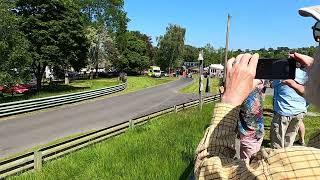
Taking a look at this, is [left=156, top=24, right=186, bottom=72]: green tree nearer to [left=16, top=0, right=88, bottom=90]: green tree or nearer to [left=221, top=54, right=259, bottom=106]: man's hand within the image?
[left=16, top=0, right=88, bottom=90]: green tree

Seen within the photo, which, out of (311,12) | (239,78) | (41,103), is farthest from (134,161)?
(41,103)

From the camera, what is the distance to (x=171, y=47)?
4653 inches

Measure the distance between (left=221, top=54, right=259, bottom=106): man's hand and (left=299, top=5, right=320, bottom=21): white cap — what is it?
36 centimetres

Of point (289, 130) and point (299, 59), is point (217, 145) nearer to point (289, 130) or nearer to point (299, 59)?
point (299, 59)

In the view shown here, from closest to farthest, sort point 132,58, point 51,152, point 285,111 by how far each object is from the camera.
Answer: point 285,111, point 51,152, point 132,58

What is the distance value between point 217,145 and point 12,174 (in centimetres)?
833

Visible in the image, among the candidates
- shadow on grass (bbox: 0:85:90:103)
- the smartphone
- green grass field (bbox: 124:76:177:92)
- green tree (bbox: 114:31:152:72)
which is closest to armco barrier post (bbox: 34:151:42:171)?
the smartphone

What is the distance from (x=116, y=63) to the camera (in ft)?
310

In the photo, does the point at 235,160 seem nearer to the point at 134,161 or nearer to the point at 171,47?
the point at 134,161

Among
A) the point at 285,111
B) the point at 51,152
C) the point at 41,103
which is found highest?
the point at 285,111

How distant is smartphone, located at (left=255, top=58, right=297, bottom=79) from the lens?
2377 mm

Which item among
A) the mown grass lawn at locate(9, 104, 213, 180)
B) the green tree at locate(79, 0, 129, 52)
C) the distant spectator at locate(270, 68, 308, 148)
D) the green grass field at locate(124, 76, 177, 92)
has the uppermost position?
the green tree at locate(79, 0, 129, 52)

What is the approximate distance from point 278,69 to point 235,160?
45 cm

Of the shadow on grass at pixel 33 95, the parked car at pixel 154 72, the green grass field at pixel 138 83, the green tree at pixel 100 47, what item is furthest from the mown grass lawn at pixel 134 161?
the parked car at pixel 154 72
